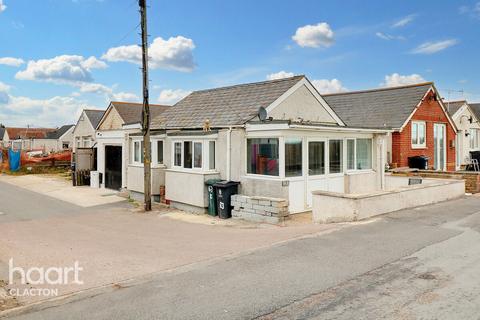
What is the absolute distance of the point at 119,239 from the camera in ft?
33.3

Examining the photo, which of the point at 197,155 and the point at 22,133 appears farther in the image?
the point at 22,133

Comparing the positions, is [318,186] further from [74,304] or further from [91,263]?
[74,304]

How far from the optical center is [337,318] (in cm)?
488

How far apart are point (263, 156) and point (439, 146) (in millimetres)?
16178

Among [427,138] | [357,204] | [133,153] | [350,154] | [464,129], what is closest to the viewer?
[357,204]

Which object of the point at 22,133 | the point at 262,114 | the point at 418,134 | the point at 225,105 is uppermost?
the point at 22,133

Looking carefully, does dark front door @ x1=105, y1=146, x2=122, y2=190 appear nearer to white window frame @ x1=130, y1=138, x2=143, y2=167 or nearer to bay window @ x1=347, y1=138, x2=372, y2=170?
white window frame @ x1=130, y1=138, x2=143, y2=167

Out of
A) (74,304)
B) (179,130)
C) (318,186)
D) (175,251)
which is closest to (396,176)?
(318,186)

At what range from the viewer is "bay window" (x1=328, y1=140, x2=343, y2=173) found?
14.1 m

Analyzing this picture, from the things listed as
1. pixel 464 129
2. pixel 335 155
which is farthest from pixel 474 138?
pixel 335 155

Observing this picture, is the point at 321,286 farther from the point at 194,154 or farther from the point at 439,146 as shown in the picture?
the point at 439,146

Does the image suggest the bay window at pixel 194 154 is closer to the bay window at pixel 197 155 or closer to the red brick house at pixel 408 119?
the bay window at pixel 197 155

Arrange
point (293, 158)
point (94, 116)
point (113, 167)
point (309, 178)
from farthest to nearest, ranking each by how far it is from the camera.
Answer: point (94, 116)
point (113, 167)
point (309, 178)
point (293, 158)

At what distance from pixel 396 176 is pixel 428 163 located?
6.42m
